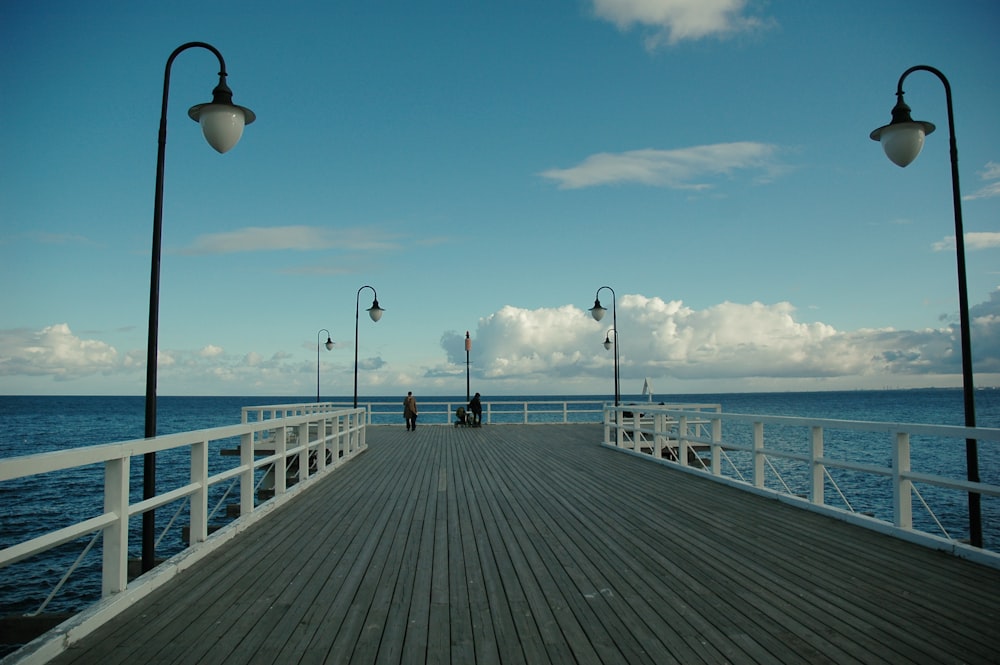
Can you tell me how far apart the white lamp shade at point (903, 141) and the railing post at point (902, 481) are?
313 centimetres

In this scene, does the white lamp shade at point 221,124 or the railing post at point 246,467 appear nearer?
the white lamp shade at point 221,124

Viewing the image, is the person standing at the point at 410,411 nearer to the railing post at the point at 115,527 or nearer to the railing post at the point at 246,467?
the railing post at the point at 246,467

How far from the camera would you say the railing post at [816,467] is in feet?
25.6

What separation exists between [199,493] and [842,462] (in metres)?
6.64

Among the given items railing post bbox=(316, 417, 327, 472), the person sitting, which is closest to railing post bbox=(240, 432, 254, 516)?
railing post bbox=(316, 417, 327, 472)

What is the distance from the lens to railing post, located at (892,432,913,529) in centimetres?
653

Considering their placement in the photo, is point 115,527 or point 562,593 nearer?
point 115,527

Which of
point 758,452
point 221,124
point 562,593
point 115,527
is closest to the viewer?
point 115,527

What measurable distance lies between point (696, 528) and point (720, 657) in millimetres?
3675

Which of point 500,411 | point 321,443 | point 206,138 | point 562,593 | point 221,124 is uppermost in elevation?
point 221,124

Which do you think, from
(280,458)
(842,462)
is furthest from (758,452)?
(280,458)

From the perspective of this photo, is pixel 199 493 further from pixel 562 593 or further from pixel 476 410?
pixel 476 410

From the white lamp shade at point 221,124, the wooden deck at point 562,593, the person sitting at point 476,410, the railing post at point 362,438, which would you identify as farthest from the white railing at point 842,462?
the white lamp shade at point 221,124

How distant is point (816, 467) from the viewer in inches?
316
